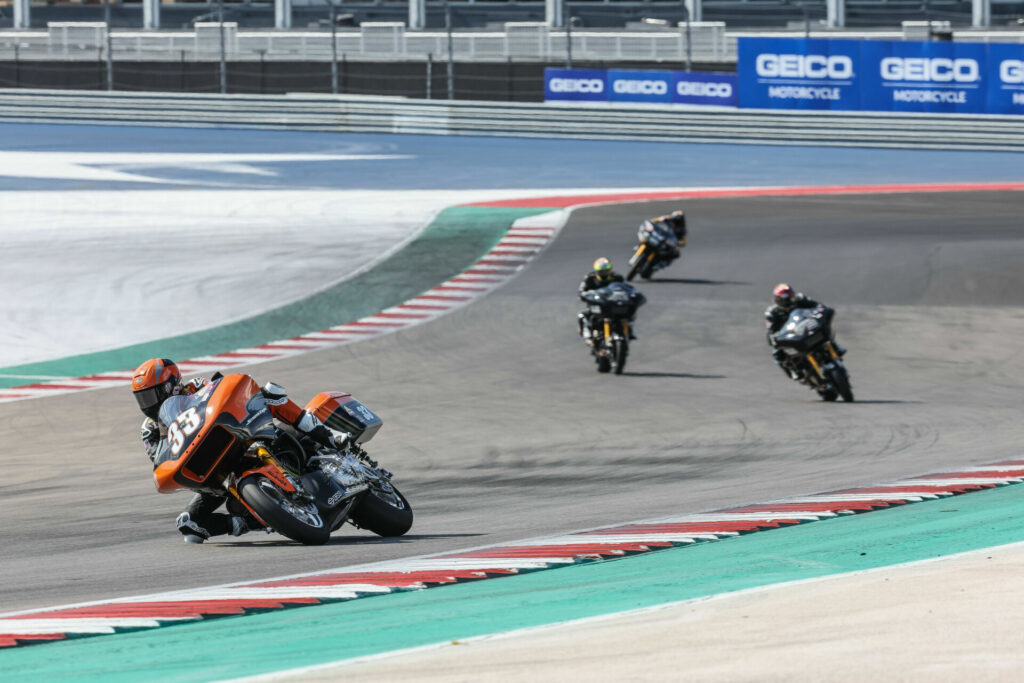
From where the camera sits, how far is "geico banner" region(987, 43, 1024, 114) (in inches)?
1405

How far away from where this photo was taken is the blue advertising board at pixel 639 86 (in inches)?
1545

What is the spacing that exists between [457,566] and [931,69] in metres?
30.5

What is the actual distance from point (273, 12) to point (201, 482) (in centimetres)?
5526

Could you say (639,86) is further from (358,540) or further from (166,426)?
(166,426)

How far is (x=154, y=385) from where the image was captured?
943cm

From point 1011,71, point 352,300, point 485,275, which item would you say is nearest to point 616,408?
point 352,300

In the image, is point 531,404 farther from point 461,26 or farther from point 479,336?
point 461,26

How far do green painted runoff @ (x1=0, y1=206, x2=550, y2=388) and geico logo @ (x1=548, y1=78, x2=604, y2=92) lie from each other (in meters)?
10.7

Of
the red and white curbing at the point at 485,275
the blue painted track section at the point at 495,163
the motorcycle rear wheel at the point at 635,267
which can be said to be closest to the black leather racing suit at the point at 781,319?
the red and white curbing at the point at 485,275

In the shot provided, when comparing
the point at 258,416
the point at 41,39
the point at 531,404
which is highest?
the point at 41,39

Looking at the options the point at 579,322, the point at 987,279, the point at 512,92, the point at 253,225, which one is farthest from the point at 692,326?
the point at 512,92

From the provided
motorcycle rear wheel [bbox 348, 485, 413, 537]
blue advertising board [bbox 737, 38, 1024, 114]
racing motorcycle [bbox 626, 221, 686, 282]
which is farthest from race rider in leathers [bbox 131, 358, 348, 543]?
blue advertising board [bbox 737, 38, 1024, 114]

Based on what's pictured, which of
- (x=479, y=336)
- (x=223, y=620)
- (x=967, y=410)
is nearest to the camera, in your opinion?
(x=223, y=620)

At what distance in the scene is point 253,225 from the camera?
29.0 m
